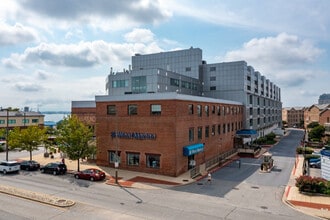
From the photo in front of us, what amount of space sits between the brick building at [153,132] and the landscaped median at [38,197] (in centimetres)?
949

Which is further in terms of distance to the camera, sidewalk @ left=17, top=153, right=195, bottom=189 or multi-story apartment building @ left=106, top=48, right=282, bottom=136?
multi-story apartment building @ left=106, top=48, right=282, bottom=136

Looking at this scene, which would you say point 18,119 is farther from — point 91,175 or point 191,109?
point 191,109

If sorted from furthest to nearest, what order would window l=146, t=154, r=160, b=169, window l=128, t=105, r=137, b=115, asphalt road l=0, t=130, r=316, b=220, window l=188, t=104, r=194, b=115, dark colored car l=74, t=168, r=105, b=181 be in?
window l=188, t=104, r=194, b=115 → window l=128, t=105, r=137, b=115 → window l=146, t=154, r=160, b=169 → dark colored car l=74, t=168, r=105, b=181 → asphalt road l=0, t=130, r=316, b=220

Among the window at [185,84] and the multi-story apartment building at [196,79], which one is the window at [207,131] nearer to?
the multi-story apartment building at [196,79]

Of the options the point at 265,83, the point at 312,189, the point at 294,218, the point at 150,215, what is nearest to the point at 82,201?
the point at 150,215

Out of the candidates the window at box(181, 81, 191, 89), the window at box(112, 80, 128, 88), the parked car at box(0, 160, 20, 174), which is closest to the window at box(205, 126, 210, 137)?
the window at box(181, 81, 191, 89)

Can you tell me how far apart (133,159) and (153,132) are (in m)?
5.23

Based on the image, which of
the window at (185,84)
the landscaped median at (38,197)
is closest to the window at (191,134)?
the landscaped median at (38,197)

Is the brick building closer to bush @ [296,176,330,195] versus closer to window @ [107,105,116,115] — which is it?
window @ [107,105,116,115]

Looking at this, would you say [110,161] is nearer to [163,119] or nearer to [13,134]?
[163,119]

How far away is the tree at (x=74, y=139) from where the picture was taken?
36062 mm

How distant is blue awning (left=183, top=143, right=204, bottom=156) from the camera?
120 ft

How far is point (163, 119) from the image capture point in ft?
117

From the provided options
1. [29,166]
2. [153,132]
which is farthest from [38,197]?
[29,166]
